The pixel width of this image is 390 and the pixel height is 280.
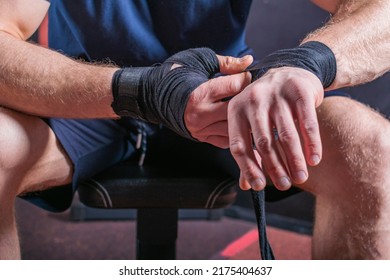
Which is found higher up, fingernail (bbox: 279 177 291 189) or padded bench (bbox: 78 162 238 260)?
fingernail (bbox: 279 177 291 189)

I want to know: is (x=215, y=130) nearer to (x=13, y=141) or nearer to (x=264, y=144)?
(x=264, y=144)

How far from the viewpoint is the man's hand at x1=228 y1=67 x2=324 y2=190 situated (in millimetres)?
673

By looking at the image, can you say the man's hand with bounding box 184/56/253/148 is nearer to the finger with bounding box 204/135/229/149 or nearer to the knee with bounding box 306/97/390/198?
the finger with bounding box 204/135/229/149

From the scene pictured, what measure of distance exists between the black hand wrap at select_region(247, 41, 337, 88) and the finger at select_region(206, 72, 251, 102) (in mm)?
20

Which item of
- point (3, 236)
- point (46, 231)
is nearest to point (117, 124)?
point (3, 236)

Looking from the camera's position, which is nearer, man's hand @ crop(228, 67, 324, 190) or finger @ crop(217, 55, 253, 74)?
man's hand @ crop(228, 67, 324, 190)

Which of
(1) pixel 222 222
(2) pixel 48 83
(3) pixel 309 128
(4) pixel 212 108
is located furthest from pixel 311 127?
(1) pixel 222 222

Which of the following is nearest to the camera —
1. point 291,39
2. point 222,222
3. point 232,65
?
point 232,65

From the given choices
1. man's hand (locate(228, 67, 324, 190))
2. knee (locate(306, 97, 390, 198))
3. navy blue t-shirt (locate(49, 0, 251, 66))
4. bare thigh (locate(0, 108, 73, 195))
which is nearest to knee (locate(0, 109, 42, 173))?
bare thigh (locate(0, 108, 73, 195))

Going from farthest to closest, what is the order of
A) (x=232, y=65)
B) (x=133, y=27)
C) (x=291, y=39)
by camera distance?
(x=291, y=39)
(x=133, y=27)
(x=232, y=65)

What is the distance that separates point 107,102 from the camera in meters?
0.87

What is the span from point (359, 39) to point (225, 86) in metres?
0.28

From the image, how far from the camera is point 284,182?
2.20 feet
